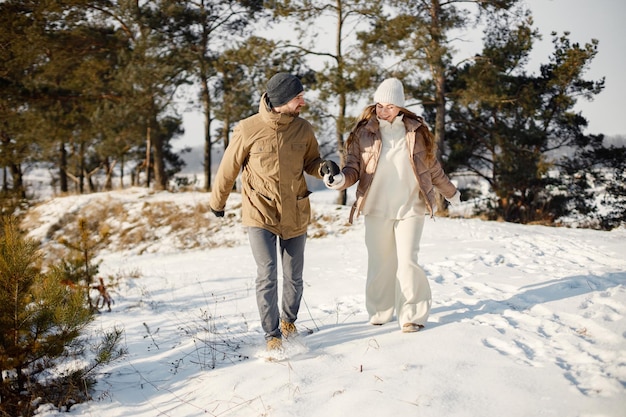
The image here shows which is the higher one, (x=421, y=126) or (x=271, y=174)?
(x=421, y=126)

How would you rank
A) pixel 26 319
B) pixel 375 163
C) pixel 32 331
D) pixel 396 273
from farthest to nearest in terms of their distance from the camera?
1. pixel 396 273
2. pixel 375 163
3. pixel 32 331
4. pixel 26 319

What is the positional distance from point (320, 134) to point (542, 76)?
318 inches

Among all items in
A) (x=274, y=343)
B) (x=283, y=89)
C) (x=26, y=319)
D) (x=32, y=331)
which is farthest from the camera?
(x=274, y=343)

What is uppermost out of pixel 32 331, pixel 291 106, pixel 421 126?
pixel 291 106

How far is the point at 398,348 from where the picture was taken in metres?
3.31

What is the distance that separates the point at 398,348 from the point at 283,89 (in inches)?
77.8

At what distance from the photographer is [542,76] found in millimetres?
16266

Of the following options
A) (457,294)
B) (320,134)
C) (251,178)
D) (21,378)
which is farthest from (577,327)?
(320,134)

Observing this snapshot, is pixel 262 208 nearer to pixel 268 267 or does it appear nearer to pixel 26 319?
pixel 268 267

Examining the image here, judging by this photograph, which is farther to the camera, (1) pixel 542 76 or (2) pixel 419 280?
(1) pixel 542 76

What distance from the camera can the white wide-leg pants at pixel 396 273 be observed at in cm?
366

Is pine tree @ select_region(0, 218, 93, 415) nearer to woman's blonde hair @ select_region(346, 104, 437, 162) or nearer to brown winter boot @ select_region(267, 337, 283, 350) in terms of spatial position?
brown winter boot @ select_region(267, 337, 283, 350)

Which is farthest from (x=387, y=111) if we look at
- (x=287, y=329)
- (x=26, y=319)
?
(x=26, y=319)

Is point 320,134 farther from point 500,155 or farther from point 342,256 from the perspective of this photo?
point 342,256
